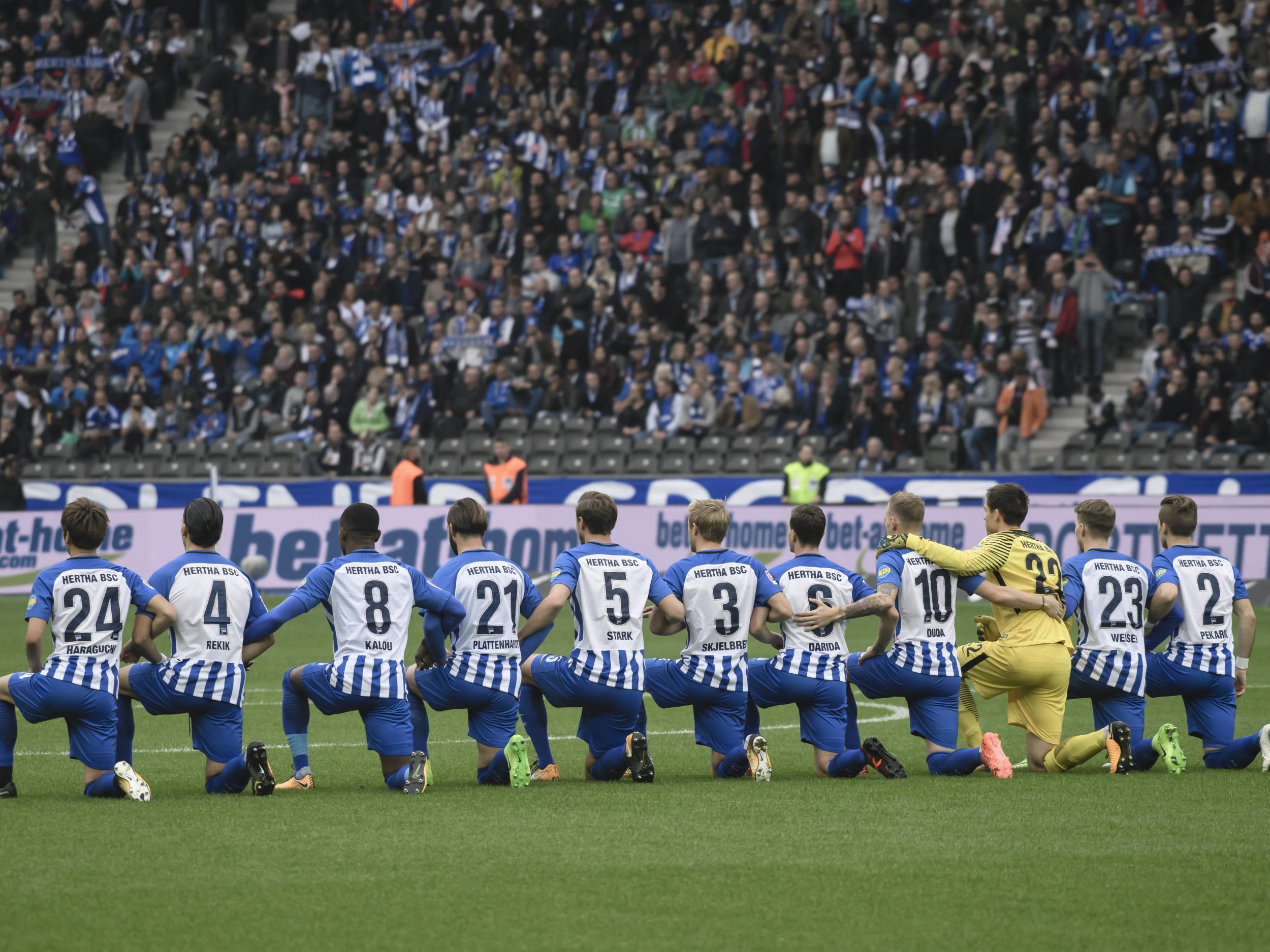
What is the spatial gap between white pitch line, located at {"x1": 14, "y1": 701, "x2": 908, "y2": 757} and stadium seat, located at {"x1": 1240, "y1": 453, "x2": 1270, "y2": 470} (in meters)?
9.40

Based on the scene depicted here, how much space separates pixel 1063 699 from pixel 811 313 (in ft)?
51.1

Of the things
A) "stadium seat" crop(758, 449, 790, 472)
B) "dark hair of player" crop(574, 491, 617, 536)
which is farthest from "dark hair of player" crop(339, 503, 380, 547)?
"stadium seat" crop(758, 449, 790, 472)

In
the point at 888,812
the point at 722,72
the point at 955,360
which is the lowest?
the point at 888,812

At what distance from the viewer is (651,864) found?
648 centimetres

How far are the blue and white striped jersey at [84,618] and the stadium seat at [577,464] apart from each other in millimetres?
15553

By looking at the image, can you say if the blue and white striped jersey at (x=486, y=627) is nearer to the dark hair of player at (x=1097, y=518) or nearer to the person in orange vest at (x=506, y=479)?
the dark hair of player at (x=1097, y=518)

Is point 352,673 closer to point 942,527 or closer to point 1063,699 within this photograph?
point 1063,699

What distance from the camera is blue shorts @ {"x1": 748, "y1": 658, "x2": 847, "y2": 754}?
351 inches

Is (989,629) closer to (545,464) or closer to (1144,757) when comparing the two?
(1144,757)

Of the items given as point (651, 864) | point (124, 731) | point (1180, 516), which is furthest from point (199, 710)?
point (1180, 516)

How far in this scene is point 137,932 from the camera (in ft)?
17.7

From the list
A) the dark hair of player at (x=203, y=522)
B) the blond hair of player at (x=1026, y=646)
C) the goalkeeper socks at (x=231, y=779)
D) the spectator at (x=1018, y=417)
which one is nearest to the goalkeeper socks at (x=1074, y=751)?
the blond hair of player at (x=1026, y=646)

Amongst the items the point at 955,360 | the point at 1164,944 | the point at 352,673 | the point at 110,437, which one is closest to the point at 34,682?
the point at 352,673

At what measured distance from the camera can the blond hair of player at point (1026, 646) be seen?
8930mm
